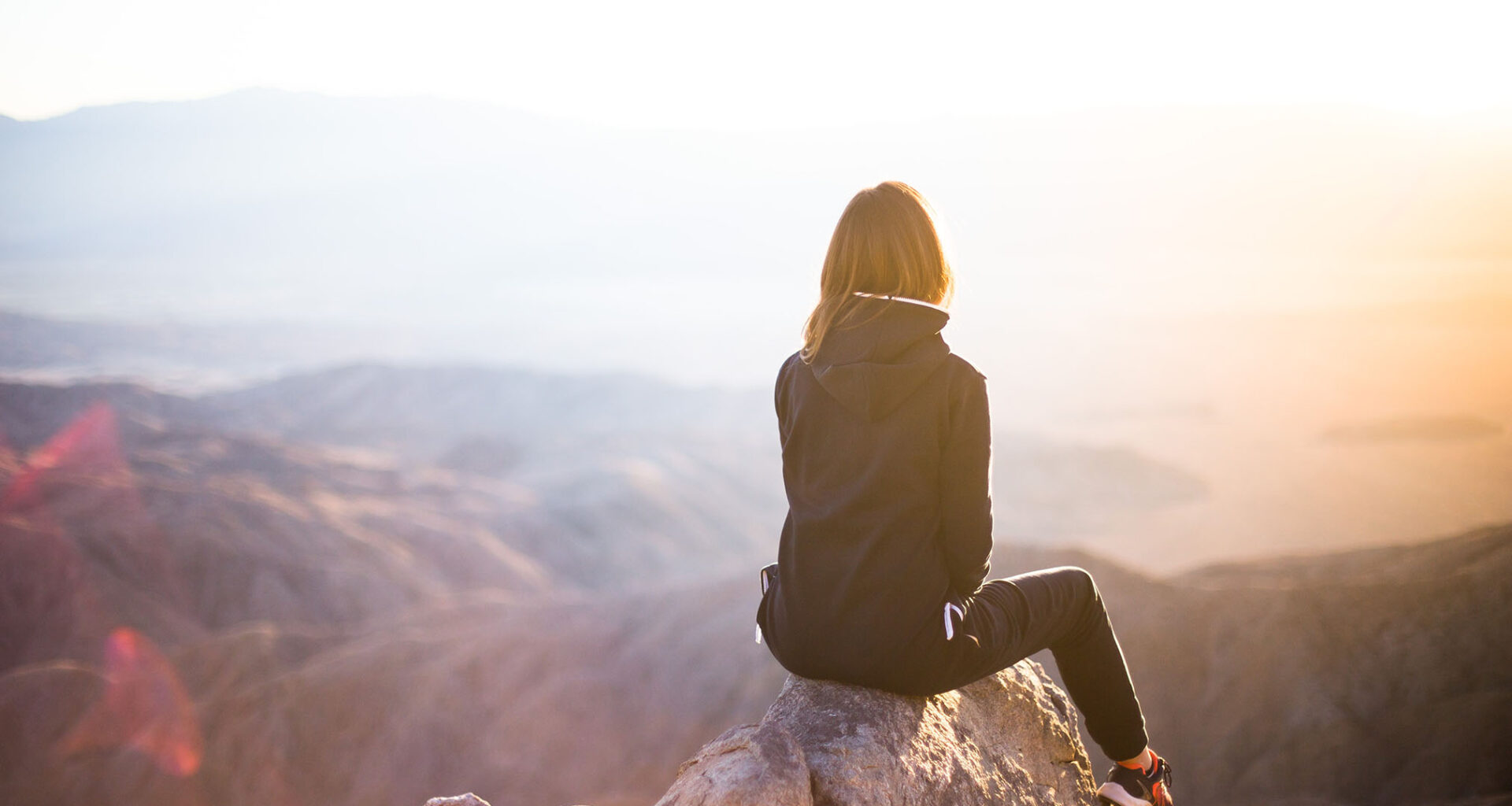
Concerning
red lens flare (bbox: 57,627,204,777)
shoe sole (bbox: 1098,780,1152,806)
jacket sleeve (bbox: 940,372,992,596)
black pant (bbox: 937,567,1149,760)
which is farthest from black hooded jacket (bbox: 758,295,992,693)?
red lens flare (bbox: 57,627,204,777)

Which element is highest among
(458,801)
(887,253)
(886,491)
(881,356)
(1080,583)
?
(887,253)

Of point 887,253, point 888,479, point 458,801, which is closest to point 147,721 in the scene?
point 458,801

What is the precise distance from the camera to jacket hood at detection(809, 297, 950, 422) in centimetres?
259

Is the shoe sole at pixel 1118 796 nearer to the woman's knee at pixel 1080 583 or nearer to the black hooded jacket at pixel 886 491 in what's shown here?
the woman's knee at pixel 1080 583

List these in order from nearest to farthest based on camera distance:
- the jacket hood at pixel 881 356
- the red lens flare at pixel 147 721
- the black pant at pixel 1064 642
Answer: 1. the jacket hood at pixel 881 356
2. the black pant at pixel 1064 642
3. the red lens flare at pixel 147 721

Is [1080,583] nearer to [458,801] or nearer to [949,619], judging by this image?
[949,619]

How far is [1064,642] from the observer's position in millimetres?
3234

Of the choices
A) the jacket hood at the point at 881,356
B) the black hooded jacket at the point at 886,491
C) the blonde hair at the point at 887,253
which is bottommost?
the black hooded jacket at the point at 886,491

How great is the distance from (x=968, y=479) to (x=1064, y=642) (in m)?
0.94

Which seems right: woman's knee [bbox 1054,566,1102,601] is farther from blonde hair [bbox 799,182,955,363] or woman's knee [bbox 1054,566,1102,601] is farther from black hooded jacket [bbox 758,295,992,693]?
blonde hair [bbox 799,182,955,363]

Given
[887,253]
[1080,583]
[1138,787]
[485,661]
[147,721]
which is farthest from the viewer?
[147,721]

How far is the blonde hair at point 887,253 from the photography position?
2.73 meters

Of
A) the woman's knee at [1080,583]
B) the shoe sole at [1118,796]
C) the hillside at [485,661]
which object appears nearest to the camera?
the woman's knee at [1080,583]

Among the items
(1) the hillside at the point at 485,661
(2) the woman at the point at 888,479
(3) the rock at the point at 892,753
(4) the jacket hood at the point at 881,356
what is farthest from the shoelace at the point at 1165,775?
(1) the hillside at the point at 485,661
